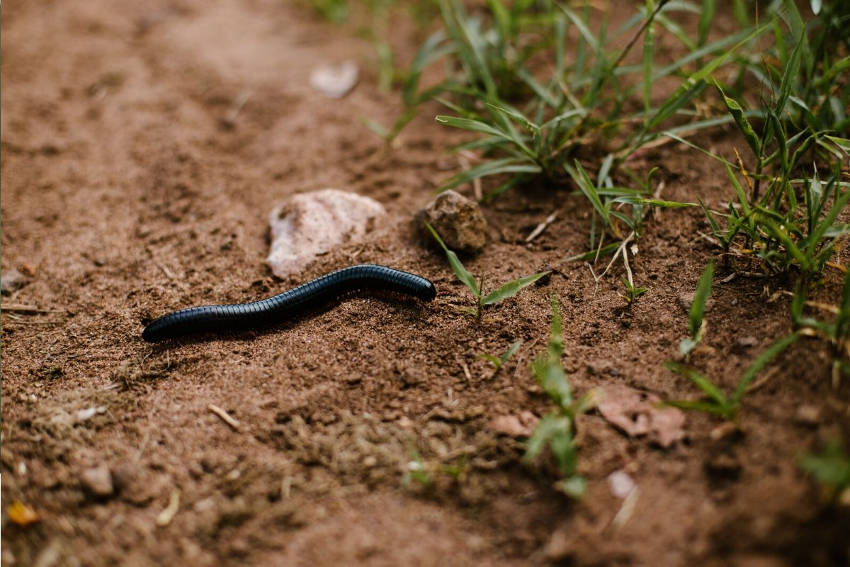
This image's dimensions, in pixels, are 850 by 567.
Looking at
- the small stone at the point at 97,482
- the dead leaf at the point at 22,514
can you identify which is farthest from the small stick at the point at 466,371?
the dead leaf at the point at 22,514

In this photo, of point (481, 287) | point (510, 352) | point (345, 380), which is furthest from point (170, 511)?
point (481, 287)

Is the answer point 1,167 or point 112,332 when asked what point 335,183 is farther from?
point 1,167

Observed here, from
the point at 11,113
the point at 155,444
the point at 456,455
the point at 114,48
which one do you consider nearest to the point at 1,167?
the point at 11,113

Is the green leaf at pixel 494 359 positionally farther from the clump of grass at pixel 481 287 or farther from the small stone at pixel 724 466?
the small stone at pixel 724 466

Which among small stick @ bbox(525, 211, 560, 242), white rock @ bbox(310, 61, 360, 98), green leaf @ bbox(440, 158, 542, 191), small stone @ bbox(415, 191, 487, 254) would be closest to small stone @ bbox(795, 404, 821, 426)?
small stick @ bbox(525, 211, 560, 242)

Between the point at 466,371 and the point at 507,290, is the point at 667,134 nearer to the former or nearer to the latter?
the point at 507,290
